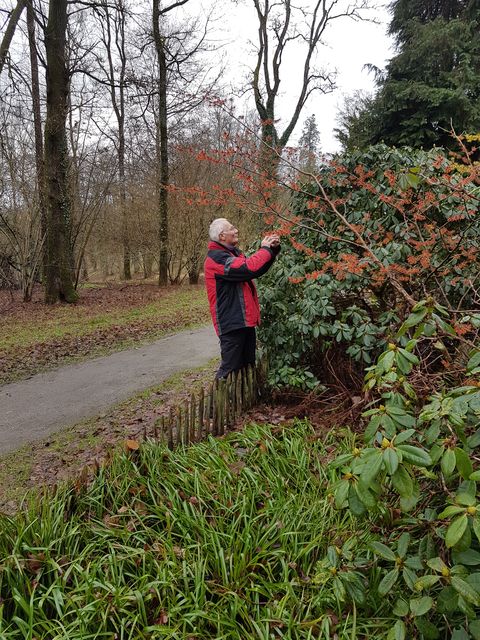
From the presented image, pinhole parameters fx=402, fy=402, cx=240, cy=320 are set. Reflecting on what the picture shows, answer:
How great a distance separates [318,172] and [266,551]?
11.0 feet

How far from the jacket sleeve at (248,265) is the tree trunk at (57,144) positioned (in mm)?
9144

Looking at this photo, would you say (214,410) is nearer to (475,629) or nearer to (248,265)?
(248,265)

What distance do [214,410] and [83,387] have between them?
2.76 metres

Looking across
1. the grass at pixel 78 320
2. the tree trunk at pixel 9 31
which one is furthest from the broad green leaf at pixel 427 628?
the tree trunk at pixel 9 31

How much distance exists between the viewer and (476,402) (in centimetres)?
141

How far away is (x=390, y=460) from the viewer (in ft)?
4.11

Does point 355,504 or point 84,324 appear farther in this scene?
point 84,324

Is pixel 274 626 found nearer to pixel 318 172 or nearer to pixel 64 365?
pixel 318 172

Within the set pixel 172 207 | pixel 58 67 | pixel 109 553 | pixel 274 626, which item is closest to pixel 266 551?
pixel 274 626

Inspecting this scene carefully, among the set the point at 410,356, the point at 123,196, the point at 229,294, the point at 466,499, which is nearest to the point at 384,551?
the point at 466,499

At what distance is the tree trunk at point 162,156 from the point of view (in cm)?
1441

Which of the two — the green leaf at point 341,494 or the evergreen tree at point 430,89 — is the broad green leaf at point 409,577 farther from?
the evergreen tree at point 430,89

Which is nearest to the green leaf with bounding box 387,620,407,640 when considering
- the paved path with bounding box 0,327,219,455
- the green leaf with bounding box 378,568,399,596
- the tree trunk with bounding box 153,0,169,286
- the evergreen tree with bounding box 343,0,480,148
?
the green leaf with bounding box 378,568,399,596

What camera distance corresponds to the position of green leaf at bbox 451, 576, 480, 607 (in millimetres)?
A: 1223
